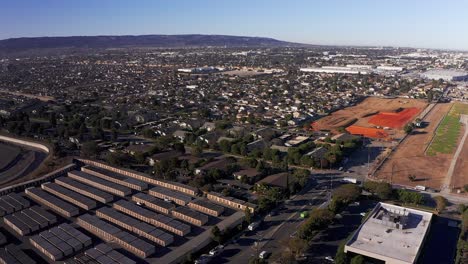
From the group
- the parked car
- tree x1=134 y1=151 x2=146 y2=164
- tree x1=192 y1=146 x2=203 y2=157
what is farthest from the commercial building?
the parked car

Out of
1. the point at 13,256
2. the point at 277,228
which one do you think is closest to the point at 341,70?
the point at 277,228

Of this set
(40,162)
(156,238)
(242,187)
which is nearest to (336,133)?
(242,187)

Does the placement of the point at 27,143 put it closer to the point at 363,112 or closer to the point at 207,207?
the point at 207,207

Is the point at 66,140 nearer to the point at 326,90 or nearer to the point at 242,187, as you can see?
the point at 242,187

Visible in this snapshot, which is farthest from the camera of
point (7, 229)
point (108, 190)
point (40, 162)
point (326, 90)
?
point (326, 90)

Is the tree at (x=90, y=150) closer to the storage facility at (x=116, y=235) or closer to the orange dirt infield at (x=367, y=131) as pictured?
the storage facility at (x=116, y=235)

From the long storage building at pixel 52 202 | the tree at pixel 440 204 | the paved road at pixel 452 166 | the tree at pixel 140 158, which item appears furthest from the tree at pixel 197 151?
the paved road at pixel 452 166
